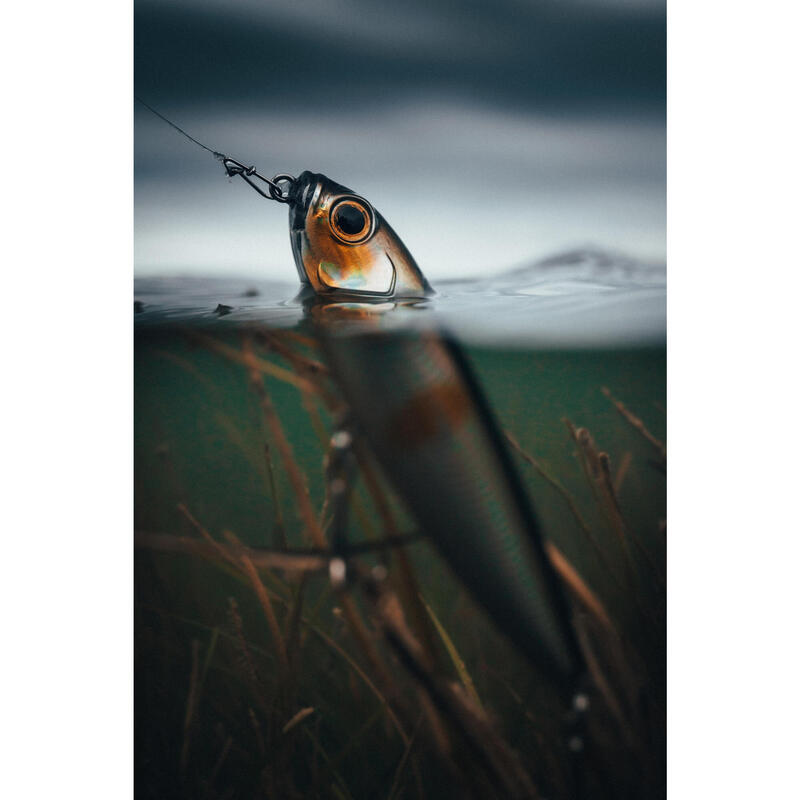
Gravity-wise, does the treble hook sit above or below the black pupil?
above

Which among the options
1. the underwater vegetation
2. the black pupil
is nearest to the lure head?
the black pupil

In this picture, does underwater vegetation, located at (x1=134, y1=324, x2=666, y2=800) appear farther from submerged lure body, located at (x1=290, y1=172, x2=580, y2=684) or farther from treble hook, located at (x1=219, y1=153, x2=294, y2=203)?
treble hook, located at (x1=219, y1=153, x2=294, y2=203)

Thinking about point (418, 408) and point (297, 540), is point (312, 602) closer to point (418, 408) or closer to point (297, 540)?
point (297, 540)

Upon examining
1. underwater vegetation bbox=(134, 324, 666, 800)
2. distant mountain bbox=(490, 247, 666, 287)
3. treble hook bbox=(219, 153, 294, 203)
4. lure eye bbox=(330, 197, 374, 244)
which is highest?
treble hook bbox=(219, 153, 294, 203)

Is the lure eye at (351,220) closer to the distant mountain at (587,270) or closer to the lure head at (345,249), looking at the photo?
the lure head at (345,249)

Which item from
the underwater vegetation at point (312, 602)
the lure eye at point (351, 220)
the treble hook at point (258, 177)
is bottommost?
the underwater vegetation at point (312, 602)

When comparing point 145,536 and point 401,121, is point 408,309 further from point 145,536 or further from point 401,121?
point 145,536

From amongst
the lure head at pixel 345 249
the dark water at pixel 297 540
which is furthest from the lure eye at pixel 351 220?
the dark water at pixel 297 540
